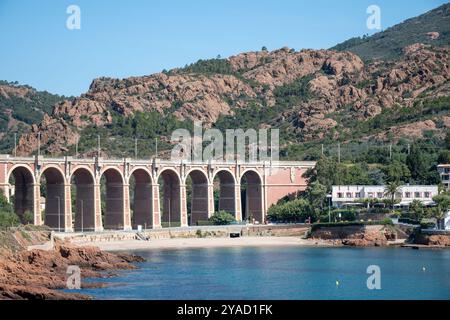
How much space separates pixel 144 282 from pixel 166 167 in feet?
173

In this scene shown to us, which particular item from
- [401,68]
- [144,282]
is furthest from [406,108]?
[144,282]

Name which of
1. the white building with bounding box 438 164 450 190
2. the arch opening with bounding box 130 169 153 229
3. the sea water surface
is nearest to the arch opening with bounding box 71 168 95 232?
the arch opening with bounding box 130 169 153 229

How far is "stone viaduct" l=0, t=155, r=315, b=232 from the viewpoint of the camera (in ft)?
355

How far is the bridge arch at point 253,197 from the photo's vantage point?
431ft

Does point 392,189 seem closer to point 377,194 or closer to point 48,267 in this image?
point 377,194

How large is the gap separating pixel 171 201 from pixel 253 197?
12.5 m

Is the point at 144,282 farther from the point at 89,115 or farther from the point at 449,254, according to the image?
the point at 89,115

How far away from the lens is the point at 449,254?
9081cm

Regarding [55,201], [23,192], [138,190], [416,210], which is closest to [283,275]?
[416,210]

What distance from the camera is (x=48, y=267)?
7500cm

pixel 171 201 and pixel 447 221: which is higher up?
pixel 171 201

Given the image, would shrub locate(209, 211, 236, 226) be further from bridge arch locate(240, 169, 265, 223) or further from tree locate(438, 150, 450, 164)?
tree locate(438, 150, 450, 164)

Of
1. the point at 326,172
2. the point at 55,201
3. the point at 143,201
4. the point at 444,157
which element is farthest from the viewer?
the point at 444,157

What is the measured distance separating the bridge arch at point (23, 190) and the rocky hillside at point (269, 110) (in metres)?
47.6
